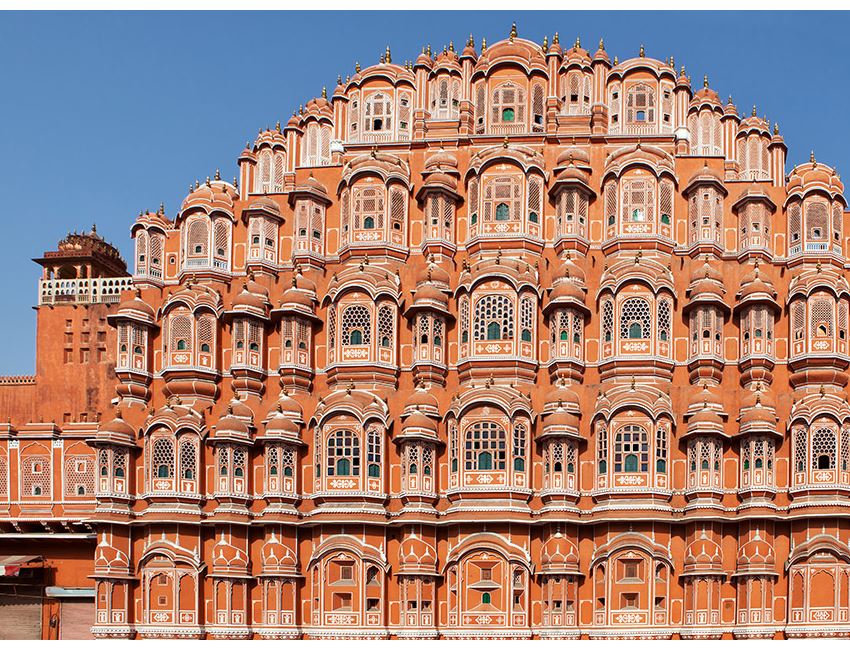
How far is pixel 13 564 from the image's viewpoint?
44.1 m

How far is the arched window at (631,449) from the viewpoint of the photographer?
4028 centimetres

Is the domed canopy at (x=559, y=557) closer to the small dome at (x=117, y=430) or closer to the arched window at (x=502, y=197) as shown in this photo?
the arched window at (x=502, y=197)

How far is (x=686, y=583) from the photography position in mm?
39594

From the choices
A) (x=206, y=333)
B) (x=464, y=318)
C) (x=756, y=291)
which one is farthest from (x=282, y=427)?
(x=756, y=291)

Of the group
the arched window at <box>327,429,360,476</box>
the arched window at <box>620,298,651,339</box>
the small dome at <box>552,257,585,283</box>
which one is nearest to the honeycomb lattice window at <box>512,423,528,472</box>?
the arched window at <box>620,298,651,339</box>

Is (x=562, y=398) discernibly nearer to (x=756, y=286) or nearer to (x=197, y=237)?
(x=756, y=286)

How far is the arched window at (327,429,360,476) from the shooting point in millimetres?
41250

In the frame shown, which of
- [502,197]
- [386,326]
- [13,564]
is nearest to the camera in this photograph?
[386,326]

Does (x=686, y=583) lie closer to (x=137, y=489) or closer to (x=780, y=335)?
(x=780, y=335)

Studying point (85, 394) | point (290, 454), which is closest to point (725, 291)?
point (290, 454)

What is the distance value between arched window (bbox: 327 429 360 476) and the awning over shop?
13.0 metres

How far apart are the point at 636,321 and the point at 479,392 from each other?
6.42 m

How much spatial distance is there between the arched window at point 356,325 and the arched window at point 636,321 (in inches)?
368
